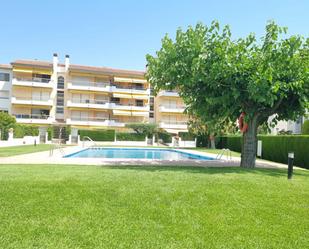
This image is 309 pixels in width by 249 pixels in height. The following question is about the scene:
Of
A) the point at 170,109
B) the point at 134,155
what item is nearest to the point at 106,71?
the point at 170,109

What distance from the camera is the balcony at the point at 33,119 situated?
2136 inches

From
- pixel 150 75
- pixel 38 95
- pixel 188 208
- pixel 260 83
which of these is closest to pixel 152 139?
pixel 38 95

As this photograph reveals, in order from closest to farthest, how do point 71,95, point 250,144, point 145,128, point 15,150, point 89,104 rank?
1. point 250,144
2. point 15,150
3. point 145,128
4. point 89,104
5. point 71,95

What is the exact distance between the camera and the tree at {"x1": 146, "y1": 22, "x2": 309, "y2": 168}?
12914 millimetres

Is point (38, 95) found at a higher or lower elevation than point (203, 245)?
higher

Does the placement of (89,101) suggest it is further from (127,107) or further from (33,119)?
(33,119)

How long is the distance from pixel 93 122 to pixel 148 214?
174 ft

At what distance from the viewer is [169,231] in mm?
5293

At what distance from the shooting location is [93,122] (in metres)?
57.6

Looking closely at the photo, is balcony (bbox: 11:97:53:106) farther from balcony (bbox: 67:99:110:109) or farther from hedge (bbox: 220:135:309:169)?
hedge (bbox: 220:135:309:169)

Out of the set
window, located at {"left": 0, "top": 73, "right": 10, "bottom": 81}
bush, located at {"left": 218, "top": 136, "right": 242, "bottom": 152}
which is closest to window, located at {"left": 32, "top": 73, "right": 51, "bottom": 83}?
window, located at {"left": 0, "top": 73, "right": 10, "bottom": 81}

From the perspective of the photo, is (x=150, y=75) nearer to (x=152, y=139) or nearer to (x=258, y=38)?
(x=258, y=38)

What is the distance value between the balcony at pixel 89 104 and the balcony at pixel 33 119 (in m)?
5.19

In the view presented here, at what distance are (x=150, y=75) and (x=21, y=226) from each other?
11938mm
